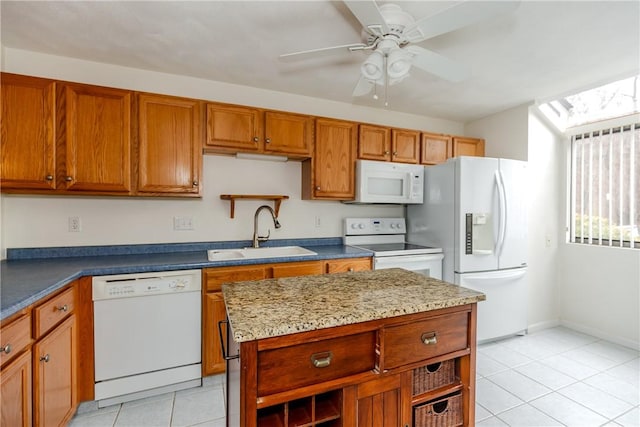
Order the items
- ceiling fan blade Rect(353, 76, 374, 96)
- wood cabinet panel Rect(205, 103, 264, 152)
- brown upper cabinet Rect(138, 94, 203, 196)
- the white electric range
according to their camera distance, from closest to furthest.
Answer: ceiling fan blade Rect(353, 76, 374, 96)
brown upper cabinet Rect(138, 94, 203, 196)
wood cabinet panel Rect(205, 103, 264, 152)
the white electric range

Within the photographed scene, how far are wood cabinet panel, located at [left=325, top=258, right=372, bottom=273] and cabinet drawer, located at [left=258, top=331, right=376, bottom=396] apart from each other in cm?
145

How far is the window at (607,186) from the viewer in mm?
2785

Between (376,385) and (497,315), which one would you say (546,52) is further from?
(376,385)

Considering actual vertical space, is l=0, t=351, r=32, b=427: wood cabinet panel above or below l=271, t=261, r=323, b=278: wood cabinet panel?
below

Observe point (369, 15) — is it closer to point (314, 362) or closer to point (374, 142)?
point (314, 362)

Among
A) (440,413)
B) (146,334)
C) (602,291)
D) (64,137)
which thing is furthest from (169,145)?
(602,291)

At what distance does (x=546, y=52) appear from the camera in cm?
218

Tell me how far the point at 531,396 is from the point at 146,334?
8.83 ft

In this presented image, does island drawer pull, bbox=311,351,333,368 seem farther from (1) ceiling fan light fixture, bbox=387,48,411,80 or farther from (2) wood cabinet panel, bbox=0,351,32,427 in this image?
(1) ceiling fan light fixture, bbox=387,48,411,80

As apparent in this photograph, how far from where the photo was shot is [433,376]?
4.16ft

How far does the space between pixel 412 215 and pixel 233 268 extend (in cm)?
212

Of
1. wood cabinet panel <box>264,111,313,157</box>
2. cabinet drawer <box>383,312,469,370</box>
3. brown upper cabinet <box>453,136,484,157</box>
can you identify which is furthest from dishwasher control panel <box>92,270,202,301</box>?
brown upper cabinet <box>453,136,484,157</box>

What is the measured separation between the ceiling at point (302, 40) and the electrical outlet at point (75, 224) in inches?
48.6

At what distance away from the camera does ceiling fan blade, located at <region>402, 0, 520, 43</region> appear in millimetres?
1216
